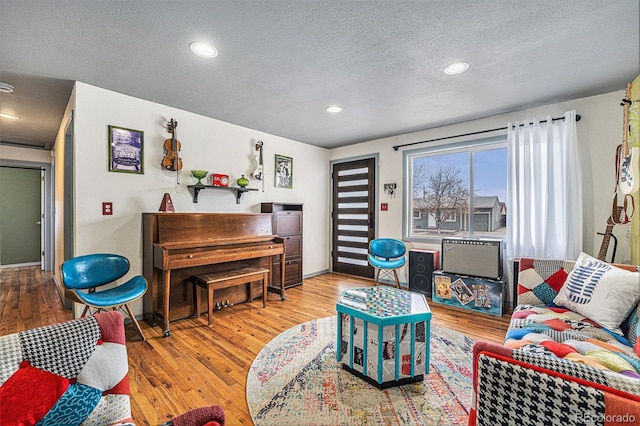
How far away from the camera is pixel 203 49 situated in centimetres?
214

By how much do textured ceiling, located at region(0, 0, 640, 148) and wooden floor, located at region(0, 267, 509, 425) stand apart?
2.43m

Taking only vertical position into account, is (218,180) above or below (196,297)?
above

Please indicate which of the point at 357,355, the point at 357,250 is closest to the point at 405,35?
the point at 357,355

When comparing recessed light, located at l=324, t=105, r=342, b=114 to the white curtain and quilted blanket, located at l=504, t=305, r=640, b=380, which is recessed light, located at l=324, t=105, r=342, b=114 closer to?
the white curtain

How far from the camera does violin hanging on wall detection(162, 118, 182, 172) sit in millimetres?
3248

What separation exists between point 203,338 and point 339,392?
1.48 m

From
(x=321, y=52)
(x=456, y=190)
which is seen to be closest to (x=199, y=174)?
(x=321, y=52)

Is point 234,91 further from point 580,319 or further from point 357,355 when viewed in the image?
point 580,319

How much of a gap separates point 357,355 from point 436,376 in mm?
597

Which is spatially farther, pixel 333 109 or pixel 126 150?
pixel 333 109

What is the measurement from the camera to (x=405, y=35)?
1967mm

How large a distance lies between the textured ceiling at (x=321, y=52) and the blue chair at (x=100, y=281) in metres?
1.71

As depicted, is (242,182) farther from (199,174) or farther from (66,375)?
(66,375)

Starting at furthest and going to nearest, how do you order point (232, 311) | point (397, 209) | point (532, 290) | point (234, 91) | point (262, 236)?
point (397, 209) → point (262, 236) → point (232, 311) → point (234, 91) → point (532, 290)
